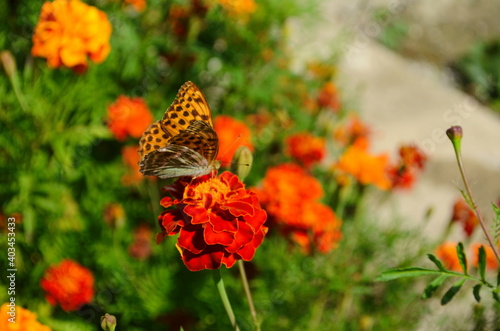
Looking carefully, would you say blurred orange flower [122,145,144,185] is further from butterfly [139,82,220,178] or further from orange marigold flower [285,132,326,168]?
butterfly [139,82,220,178]

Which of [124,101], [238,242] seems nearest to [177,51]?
[124,101]

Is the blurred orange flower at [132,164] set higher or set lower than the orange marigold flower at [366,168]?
lower

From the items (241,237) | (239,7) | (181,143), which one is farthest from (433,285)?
(239,7)

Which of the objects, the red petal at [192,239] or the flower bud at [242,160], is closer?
the red petal at [192,239]

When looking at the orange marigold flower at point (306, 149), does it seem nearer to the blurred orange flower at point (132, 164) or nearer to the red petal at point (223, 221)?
the blurred orange flower at point (132, 164)

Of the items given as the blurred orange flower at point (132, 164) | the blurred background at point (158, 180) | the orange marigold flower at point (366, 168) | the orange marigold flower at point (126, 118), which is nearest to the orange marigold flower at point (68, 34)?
the blurred background at point (158, 180)

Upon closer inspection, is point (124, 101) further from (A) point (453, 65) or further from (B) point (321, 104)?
(A) point (453, 65)

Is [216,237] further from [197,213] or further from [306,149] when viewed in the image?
[306,149]
